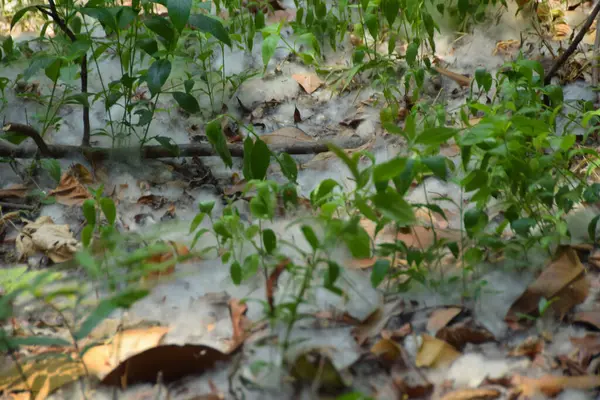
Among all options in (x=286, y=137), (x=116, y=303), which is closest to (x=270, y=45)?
(x=286, y=137)

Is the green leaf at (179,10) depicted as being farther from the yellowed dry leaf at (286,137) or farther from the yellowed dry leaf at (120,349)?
the yellowed dry leaf at (120,349)

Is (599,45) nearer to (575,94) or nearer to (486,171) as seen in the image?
(575,94)

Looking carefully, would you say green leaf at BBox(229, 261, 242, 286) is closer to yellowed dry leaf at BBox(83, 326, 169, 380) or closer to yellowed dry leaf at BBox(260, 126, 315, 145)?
yellowed dry leaf at BBox(83, 326, 169, 380)

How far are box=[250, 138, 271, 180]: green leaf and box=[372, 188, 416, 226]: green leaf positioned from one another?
1.61ft

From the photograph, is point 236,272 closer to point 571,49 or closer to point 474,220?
point 474,220

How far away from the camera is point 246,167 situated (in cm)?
178

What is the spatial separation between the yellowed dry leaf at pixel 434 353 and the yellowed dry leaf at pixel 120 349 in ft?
1.72

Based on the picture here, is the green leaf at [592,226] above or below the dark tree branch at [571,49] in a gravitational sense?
below

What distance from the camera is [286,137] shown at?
225 cm

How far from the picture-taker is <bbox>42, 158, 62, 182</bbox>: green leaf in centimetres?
190

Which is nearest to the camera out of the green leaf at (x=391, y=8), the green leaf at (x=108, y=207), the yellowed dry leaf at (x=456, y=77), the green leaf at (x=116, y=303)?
the green leaf at (x=116, y=303)

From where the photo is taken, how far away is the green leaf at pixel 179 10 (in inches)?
66.1

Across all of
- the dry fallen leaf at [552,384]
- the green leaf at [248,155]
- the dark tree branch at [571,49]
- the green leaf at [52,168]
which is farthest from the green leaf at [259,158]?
the dark tree branch at [571,49]

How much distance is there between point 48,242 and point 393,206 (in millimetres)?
938
